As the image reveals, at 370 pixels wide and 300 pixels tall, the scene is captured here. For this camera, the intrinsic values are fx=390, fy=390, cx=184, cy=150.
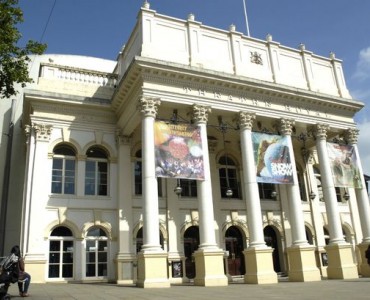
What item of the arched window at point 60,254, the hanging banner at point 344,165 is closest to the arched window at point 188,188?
the arched window at point 60,254

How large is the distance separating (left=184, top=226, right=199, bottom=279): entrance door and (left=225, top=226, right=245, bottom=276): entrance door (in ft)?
5.63

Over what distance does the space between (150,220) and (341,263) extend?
8.75 metres

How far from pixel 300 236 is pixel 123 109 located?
9.41 meters

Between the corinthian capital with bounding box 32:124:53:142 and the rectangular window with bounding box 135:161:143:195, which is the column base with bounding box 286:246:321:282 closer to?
the rectangular window with bounding box 135:161:143:195

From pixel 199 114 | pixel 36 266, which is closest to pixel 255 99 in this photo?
pixel 199 114

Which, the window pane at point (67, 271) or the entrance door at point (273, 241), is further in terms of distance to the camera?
the entrance door at point (273, 241)

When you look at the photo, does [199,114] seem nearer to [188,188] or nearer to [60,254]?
[188,188]

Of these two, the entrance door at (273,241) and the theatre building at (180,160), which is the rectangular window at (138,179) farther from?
the entrance door at (273,241)

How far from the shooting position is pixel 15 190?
62.0ft

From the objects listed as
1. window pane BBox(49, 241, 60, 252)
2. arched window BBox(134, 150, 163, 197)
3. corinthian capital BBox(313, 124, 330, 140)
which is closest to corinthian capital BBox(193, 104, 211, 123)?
arched window BBox(134, 150, 163, 197)

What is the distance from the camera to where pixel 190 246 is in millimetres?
18297

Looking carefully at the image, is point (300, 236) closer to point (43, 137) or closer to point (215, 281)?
point (215, 281)

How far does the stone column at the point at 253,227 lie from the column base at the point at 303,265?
4.48ft

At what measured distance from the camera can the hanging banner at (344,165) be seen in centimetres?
1851
